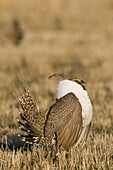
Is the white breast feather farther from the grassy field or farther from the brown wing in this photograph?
the grassy field

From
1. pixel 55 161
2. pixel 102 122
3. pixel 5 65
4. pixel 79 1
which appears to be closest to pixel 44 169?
pixel 55 161

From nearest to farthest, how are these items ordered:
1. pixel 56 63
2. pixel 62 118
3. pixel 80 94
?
1. pixel 62 118
2. pixel 80 94
3. pixel 56 63

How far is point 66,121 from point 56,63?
287 inches

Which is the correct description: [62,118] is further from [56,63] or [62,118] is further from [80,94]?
[56,63]

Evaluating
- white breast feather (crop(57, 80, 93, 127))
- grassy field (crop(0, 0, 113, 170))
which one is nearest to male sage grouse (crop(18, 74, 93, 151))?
white breast feather (crop(57, 80, 93, 127))

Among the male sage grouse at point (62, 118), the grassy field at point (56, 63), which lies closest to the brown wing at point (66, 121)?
the male sage grouse at point (62, 118)

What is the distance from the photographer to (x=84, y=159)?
313 cm

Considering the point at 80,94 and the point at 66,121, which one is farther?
the point at 80,94

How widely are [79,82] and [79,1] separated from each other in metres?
24.4

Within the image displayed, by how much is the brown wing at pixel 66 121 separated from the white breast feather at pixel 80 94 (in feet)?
0.21

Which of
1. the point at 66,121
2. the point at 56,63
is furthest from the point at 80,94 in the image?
the point at 56,63

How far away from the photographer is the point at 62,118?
3.21m

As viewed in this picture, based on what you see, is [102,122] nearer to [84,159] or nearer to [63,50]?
[84,159]

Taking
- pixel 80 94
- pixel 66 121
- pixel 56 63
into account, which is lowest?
pixel 66 121
